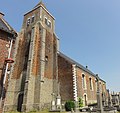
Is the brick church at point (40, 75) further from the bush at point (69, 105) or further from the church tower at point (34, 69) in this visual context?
the bush at point (69, 105)

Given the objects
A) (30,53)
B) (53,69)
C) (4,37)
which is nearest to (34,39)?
(30,53)

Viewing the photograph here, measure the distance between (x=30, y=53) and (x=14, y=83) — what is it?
5830 millimetres

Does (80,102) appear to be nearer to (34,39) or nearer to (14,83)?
(14,83)

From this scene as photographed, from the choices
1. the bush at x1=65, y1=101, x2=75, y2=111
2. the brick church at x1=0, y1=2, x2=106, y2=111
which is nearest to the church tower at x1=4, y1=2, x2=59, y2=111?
the brick church at x1=0, y1=2, x2=106, y2=111

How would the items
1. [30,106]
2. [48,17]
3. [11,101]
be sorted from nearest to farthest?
1. [30,106]
2. [11,101]
3. [48,17]

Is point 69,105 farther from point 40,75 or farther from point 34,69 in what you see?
point 34,69

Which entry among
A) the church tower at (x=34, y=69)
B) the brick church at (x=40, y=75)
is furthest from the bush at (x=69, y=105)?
the church tower at (x=34, y=69)

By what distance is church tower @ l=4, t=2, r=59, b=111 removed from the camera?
849 inches

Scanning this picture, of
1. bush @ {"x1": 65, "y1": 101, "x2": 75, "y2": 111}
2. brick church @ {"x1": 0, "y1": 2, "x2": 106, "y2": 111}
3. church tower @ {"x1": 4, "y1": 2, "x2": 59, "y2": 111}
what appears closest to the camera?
bush @ {"x1": 65, "y1": 101, "x2": 75, "y2": 111}

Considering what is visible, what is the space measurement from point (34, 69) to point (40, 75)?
150 centimetres

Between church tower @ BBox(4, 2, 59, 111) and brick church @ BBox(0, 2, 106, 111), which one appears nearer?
church tower @ BBox(4, 2, 59, 111)

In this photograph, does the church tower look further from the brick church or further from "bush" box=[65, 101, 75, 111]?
"bush" box=[65, 101, 75, 111]

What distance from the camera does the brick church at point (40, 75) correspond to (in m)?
21.9

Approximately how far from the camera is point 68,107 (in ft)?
69.3
